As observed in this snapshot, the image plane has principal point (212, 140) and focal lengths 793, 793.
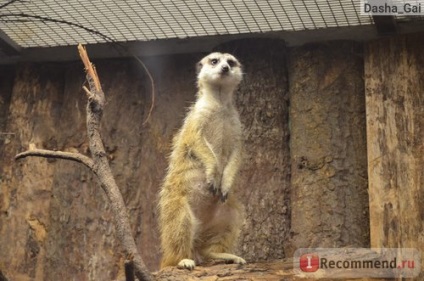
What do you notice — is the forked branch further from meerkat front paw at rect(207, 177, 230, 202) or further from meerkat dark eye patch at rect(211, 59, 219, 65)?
meerkat dark eye patch at rect(211, 59, 219, 65)

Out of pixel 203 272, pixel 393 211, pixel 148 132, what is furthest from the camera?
pixel 148 132

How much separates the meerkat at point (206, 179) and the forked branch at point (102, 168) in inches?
33.9

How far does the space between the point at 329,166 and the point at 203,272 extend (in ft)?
6.80

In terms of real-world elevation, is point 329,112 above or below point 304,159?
above

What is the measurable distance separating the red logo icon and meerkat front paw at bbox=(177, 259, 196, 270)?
A: 79cm

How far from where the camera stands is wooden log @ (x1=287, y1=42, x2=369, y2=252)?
276 inches

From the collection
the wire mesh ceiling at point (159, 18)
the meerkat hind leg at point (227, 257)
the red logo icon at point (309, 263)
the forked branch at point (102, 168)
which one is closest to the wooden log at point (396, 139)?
the wire mesh ceiling at point (159, 18)

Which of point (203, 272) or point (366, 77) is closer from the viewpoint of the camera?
point (203, 272)

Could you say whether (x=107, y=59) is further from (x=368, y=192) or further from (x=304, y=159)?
(x=368, y=192)

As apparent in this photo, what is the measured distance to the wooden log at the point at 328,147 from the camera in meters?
7.02

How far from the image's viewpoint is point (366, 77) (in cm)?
728

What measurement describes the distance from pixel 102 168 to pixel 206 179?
1.41 metres

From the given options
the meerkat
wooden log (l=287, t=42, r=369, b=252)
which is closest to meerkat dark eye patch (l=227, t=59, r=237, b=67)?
the meerkat

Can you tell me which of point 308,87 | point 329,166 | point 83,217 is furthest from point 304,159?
point 83,217
